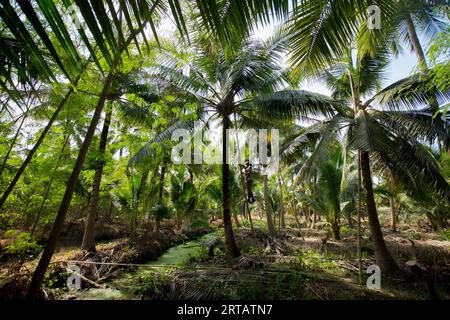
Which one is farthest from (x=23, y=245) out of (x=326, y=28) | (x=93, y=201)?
(x=326, y=28)

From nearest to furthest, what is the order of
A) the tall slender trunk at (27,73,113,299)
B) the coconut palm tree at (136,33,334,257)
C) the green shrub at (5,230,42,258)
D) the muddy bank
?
1. the tall slender trunk at (27,73,113,299)
2. the green shrub at (5,230,42,258)
3. the muddy bank
4. the coconut palm tree at (136,33,334,257)

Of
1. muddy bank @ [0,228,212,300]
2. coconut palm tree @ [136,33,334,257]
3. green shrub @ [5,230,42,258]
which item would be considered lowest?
muddy bank @ [0,228,212,300]

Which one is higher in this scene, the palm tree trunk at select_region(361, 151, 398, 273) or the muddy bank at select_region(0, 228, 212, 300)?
the palm tree trunk at select_region(361, 151, 398, 273)

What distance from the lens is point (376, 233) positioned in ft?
20.4

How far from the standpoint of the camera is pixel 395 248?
9.09 metres

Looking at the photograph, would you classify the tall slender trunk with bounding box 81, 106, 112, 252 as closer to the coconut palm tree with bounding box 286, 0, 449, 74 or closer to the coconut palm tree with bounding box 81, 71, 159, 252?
the coconut palm tree with bounding box 81, 71, 159, 252

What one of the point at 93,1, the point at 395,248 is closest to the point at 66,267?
the point at 93,1

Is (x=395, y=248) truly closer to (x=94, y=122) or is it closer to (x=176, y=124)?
(x=176, y=124)

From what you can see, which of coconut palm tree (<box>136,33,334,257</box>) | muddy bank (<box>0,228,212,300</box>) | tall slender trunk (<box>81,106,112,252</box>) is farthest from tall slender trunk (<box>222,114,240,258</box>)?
tall slender trunk (<box>81,106,112,252</box>)

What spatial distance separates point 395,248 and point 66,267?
37.0ft

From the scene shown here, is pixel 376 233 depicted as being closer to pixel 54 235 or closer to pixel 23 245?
pixel 54 235

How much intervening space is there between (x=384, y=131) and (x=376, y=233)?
2.78 m

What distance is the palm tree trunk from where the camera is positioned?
6.06 metres

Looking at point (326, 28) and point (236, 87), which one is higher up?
point (236, 87)
